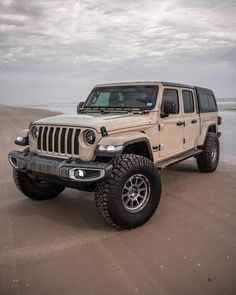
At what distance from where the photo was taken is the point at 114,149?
4.44m

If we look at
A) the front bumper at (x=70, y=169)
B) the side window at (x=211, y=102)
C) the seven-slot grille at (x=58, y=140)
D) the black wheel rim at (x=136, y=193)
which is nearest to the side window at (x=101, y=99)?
the seven-slot grille at (x=58, y=140)

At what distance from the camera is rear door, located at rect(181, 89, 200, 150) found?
6836 mm

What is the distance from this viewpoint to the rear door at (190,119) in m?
6.84

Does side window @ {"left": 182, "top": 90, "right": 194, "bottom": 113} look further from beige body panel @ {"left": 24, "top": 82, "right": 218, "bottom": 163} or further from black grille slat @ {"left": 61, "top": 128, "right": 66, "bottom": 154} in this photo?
black grille slat @ {"left": 61, "top": 128, "right": 66, "bottom": 154}

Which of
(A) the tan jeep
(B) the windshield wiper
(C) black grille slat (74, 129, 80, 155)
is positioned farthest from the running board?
(C) black grille slat (74, 129, 80, 155)

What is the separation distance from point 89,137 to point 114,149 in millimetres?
394

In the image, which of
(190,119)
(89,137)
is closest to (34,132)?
(89,137)

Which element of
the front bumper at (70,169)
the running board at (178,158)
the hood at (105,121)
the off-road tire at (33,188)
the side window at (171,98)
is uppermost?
the side window at (171,98)

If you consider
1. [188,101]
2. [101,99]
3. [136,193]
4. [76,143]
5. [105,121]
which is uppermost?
[101,99]

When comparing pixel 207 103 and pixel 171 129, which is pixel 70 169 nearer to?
pixel 171 129

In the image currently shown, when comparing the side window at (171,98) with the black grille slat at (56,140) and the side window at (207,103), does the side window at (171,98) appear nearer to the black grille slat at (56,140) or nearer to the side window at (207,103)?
the side window at (207,103)

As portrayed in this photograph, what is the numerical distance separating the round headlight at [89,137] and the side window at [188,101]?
9.32 feet

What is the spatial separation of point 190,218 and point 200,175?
2.79 metres

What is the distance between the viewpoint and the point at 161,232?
14.9 ft
